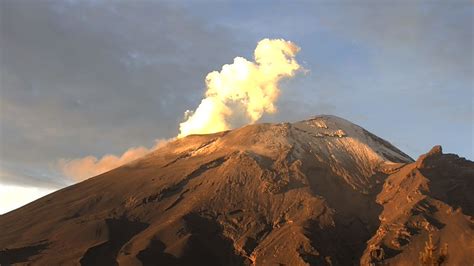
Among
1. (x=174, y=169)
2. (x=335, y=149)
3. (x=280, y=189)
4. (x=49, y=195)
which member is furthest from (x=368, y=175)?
(x=49, y=195)

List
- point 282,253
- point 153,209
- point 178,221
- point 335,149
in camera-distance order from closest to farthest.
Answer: point 282,253 → point 178,221 → point 153,209 → point 335,149

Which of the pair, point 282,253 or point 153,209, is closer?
point 282,253

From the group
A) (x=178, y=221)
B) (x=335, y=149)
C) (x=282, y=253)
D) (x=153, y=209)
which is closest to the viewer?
(x=282, y=253)

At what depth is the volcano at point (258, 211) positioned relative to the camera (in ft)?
462

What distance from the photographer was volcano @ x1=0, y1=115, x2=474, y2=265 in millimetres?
140750

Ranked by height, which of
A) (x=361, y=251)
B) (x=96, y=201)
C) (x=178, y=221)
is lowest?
(x=361, y=251)

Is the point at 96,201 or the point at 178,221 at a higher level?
the point at 96,201

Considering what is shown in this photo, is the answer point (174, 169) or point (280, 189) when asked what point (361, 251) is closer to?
point (280, 189)

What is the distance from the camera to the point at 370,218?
160 meters

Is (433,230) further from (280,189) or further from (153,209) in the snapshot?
(153,209)

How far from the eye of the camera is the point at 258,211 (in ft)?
525

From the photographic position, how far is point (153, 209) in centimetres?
16225

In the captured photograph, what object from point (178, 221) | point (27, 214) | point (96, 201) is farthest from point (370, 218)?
point (27, 214)

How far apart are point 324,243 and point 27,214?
79438mm
